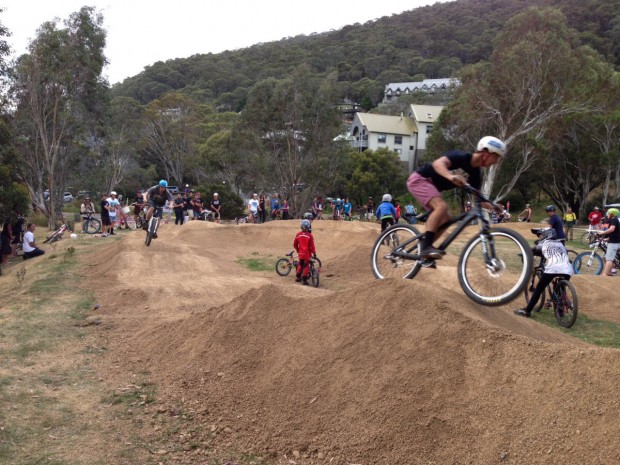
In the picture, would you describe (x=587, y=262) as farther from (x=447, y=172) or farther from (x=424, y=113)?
(x=424, y=113)

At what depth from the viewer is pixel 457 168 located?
219 inches

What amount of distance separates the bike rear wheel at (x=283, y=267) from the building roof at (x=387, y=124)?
169 ft

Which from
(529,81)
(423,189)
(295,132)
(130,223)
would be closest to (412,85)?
(529,81)

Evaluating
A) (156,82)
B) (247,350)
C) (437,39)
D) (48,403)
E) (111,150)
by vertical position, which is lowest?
(48,403)

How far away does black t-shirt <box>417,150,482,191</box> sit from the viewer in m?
5.43

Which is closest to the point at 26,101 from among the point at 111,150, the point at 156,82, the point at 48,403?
the point at 111,150

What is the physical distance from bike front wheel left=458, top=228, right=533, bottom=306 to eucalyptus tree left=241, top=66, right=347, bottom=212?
30.9m

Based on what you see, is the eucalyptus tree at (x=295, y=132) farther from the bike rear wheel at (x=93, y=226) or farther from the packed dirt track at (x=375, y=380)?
the packed dirt track at (x=375, y=380)

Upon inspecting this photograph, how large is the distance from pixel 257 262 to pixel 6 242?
8.98 m

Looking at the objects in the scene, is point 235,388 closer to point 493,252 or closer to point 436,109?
point 493,252

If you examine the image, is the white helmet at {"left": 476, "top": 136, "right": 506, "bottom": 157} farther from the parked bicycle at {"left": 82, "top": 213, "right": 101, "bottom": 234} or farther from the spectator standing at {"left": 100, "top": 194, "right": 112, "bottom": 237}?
the parked bicycle at {"left": 82, "top": 213, "right": 101, "bottom": 234}

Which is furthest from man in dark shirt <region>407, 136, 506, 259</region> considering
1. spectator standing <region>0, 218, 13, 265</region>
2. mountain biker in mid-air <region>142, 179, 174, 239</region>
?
spectator standing <region>0, 218, 13, 265</region>

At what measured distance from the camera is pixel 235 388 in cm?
613

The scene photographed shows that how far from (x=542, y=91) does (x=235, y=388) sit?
110 feet
